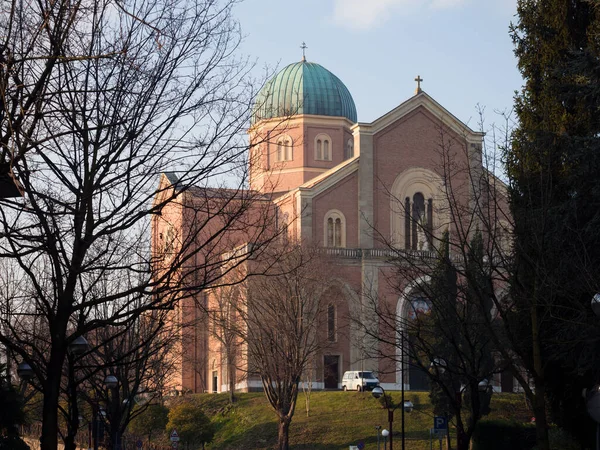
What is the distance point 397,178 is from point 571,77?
3953cm

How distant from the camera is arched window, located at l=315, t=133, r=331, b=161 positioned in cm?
6819

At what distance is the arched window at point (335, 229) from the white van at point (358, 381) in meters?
8.28

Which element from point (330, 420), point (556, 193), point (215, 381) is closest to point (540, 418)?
point (556, 193)

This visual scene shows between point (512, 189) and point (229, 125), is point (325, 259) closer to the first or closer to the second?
point (512, 189)

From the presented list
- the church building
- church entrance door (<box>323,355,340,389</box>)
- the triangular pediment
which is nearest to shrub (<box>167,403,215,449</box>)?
the church building

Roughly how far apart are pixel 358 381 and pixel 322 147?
19.9 m

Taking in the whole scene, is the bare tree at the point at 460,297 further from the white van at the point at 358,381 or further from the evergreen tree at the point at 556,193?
the white van at the point at 358,381

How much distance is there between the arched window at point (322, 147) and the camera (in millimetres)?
68188

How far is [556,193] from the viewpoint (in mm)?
21938

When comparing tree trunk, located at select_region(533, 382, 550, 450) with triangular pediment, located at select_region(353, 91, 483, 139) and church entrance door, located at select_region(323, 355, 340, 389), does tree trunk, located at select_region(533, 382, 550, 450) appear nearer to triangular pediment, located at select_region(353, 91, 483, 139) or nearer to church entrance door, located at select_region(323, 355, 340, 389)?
church entrance door, located at select_region(323, 355, 340, 389)

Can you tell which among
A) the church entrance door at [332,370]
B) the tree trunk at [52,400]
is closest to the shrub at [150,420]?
the church entrance door at [332,370]

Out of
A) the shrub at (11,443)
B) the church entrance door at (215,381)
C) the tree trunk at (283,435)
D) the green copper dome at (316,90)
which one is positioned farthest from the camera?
the green copper dome at (316,90)

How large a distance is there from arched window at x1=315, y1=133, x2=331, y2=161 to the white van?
699 inches

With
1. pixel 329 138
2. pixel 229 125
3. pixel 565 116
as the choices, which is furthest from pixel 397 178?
pixel 229 125
